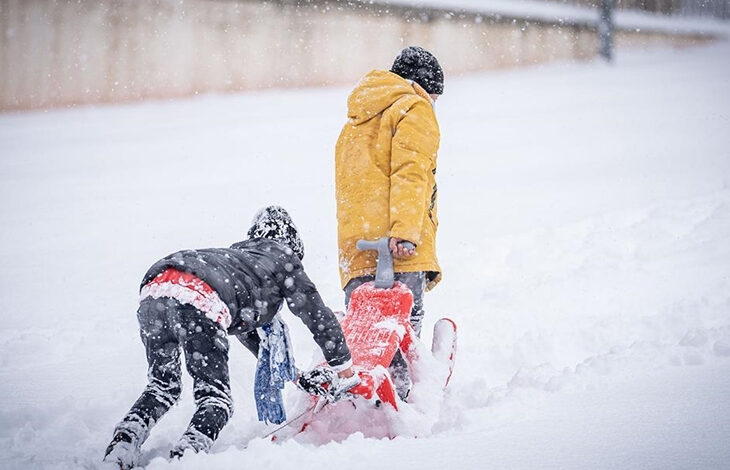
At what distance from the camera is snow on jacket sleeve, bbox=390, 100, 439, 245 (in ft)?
10.4

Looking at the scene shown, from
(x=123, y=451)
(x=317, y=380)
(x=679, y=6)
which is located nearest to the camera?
(x=123, y=451)

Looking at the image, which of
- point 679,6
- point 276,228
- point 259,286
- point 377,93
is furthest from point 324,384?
point 679,6

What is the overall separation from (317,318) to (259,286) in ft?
0.85

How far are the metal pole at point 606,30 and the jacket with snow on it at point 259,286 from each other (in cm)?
1090

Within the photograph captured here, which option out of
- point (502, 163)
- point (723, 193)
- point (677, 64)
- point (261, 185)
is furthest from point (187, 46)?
point (677, 64)

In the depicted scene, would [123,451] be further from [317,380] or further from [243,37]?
[243,37]

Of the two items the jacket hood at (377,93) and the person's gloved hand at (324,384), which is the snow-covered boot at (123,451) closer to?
the person's gloved hand at (324,384)

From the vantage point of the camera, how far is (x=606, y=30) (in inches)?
495

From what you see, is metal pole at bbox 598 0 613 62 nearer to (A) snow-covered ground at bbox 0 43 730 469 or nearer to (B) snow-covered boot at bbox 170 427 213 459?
(A) snow-covered ground at bbox 0 43 730 469

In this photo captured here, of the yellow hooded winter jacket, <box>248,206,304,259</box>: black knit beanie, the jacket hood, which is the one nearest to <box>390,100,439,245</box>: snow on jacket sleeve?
the yellow hooded winter jacket

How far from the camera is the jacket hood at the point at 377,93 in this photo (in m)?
3.36

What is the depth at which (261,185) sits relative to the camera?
7883mm

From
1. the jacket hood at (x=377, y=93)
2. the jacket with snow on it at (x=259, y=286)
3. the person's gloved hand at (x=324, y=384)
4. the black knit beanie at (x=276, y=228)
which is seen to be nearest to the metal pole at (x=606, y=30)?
the jacket hood at (x=377, y=93)

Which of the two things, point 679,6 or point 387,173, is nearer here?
point 387,173
